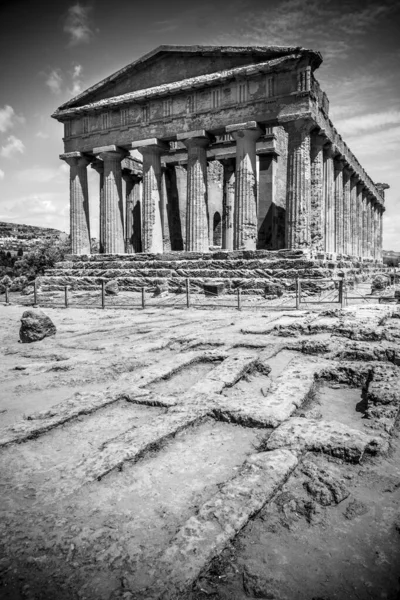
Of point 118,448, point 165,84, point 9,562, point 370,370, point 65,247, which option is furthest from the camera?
point 65,247

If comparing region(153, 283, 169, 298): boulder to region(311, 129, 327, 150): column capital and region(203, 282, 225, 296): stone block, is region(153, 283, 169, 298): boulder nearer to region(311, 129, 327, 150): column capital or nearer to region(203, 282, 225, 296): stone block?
region(203, 282, 225, 296): stone block

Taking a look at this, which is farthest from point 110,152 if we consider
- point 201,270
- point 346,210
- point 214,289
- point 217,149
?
point 346,210

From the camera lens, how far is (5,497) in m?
1.93

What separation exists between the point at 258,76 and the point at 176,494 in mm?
16374

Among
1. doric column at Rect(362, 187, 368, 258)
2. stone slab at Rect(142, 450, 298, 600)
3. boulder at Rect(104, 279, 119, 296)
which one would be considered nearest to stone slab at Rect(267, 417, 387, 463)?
stone slab at Rect(142, 450, 298, 600)

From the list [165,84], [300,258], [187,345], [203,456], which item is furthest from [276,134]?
[203,456]

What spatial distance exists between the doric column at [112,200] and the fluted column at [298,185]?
27.8ft

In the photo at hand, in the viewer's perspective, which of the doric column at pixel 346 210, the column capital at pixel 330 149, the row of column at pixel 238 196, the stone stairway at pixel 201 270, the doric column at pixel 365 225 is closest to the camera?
the stone stairway at pixel 201 270

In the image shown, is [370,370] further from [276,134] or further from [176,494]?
[276,134]

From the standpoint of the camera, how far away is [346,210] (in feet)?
68.8

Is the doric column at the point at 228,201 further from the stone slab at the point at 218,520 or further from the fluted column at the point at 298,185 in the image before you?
the stone slab at the point at 218,520

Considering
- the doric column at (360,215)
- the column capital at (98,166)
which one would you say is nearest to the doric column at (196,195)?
the column capital at (98,166)

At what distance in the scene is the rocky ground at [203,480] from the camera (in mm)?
1431

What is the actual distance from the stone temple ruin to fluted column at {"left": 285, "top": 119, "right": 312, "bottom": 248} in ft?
0.13
